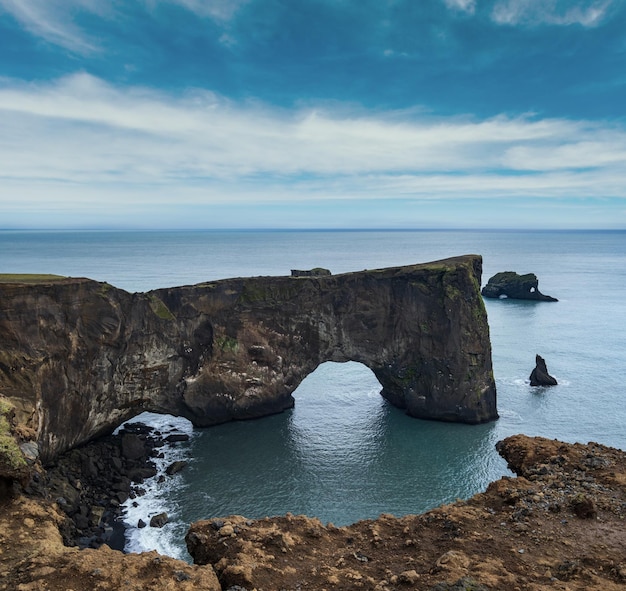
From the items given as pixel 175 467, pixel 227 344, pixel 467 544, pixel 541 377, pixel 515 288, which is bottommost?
pixel 175 467

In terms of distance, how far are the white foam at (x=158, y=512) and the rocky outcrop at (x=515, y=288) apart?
→ 3852 inches

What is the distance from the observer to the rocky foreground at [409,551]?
1331 cm

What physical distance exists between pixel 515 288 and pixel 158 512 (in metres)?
107

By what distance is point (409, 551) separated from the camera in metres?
15.3

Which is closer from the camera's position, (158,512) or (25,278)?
(158,512)

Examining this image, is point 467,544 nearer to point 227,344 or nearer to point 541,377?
point 227,344

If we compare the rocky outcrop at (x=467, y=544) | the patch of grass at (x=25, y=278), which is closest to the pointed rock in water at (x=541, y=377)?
the rocky outcrop at (x=467, y=544)

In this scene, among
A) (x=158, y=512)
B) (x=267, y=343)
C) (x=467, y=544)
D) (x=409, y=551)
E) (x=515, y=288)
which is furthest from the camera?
(x=515, y=288)

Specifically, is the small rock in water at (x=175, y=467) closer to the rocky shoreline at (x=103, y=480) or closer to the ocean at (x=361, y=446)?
the rocky shoreline at (x=103, y=480)

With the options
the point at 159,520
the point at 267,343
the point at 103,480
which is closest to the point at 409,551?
the point at 159,520

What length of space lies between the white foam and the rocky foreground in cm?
1271

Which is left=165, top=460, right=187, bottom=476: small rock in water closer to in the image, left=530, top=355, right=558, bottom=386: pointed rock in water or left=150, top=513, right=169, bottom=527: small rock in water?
left=150, top=513, right=169, bottom=527: small rock in water

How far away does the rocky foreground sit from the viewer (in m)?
13.3

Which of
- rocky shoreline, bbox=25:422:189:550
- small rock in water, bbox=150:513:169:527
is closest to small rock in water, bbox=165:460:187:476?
rocky shoreline, bbox=25:422:189:550
